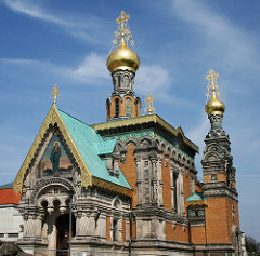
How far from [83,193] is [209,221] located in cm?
1068

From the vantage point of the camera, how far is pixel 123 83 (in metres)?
31.2

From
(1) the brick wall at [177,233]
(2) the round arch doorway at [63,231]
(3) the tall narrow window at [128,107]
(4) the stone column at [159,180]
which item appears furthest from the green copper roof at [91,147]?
(3) the tall narrow window at [128,107]

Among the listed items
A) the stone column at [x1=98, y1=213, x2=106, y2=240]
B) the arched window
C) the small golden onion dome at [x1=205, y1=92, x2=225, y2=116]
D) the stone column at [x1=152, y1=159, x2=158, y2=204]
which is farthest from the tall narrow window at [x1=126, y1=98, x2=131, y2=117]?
the stone column at [x1=98, y1=213, x2=106, y2=240]

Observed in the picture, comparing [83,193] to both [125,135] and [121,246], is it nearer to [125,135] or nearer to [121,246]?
[121,246]

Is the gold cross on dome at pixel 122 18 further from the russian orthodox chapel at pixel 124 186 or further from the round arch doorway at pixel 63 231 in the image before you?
the round arch doorway at pixel 63 231

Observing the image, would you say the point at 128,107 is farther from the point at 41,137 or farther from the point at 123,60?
the point at 41,137

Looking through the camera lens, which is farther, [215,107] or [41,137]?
[215,107]

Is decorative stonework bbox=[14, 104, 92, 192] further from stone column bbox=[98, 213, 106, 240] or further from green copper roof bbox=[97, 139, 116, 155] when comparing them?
stone column bbox=[98, 213, 106, 240]

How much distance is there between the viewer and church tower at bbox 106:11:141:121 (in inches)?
1199

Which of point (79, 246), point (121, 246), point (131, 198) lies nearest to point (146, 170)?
point (131, 198)

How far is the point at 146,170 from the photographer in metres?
25.9

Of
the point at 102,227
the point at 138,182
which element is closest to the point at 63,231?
the point at 102,227

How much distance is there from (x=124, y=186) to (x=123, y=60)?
35.0ft

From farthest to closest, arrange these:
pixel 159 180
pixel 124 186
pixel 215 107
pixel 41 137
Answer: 1. pixel 215 107
2. pixel 159 180
3. pixel 124 186
4. pixel 41 137
